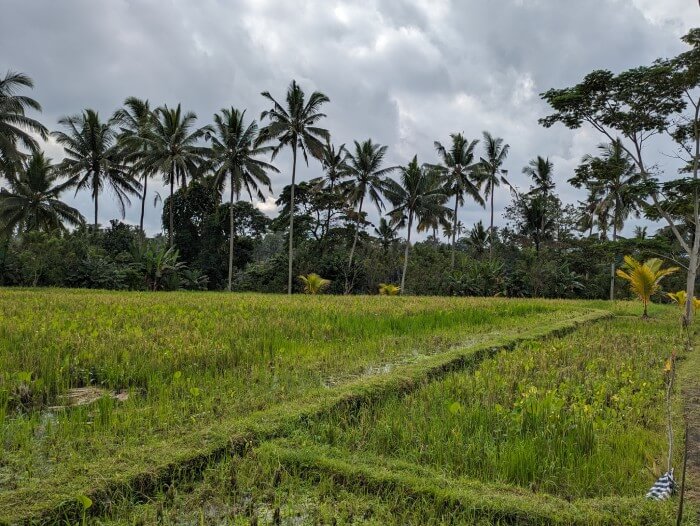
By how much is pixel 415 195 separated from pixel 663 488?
27.0 m

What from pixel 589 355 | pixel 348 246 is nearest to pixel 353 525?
pixel 589 355

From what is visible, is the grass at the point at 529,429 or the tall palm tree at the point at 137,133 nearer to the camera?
the grass at the point at 529,429

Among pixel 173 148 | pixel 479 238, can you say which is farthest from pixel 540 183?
pixel 173 148

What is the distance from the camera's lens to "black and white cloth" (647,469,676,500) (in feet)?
7.88

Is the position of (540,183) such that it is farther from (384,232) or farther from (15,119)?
(15,119)

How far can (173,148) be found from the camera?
2520 centimetres

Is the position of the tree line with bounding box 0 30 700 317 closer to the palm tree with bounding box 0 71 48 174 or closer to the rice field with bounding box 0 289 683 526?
the palm tree with bounding box 0 71 48 174

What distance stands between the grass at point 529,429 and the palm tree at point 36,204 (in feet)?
87.0

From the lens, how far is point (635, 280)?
13305 mm

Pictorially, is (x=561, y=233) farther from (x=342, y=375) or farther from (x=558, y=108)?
(x=342, y=375)

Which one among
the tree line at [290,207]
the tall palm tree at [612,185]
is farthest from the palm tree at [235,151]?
the tall palm tree at [612,185]

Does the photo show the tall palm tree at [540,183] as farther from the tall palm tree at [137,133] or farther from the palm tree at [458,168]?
the tall palm tree at [137,133]

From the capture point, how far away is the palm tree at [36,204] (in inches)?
971

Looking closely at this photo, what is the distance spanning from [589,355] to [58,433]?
→ 20.0 ft
